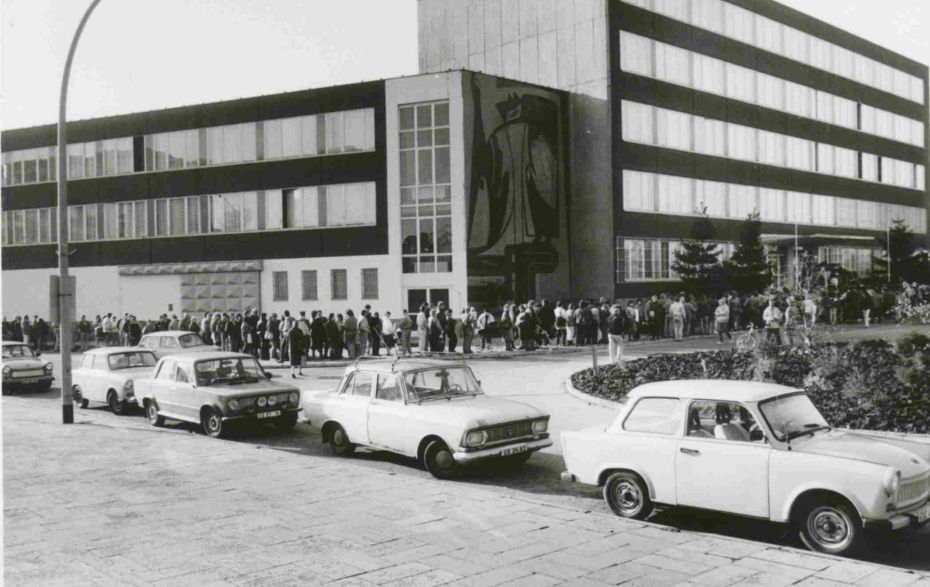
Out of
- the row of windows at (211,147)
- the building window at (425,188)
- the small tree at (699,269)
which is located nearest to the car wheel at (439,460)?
the building window at (425,188)

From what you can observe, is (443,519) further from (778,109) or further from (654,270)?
(778,109)

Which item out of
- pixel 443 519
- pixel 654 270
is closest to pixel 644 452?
pixel 443 519

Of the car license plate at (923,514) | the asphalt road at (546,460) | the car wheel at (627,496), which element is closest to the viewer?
the car license plate at (923,514)

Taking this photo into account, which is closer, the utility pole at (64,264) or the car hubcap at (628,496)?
the car hubcap at (628,496)

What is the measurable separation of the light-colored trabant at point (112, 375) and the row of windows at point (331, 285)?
786 inches

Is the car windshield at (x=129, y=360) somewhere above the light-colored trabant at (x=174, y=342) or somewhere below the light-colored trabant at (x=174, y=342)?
below

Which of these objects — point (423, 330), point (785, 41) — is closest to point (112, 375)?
point (423, 330)

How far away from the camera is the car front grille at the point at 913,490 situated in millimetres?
7449

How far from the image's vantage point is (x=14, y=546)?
8.03 m

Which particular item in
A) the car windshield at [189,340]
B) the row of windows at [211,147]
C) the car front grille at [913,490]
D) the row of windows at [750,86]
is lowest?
the car front grille at [913,490]

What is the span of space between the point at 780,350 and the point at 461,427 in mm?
11195

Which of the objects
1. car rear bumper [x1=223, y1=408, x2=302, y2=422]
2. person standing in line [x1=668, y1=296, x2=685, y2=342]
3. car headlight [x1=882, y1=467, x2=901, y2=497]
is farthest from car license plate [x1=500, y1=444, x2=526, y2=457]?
person standing in line [x1=668, y1=296, x2=685, y2=342]

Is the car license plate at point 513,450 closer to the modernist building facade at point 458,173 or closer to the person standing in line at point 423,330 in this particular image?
the person standing in line at point 423,330

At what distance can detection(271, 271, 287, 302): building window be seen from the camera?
41.2m
